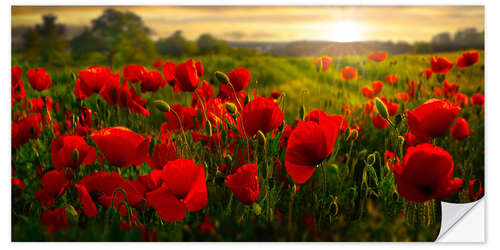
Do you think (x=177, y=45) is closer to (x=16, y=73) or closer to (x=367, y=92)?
(x=16, y=73)

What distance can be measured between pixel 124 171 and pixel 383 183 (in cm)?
104

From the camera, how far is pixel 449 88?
2.24 m

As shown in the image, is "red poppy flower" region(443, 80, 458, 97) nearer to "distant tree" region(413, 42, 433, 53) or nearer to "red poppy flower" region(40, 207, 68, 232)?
"distant tree" region(413, 42, 433, 53)

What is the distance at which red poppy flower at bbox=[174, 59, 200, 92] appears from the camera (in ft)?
6.28

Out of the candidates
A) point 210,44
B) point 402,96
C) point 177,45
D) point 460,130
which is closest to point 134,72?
point 177,45

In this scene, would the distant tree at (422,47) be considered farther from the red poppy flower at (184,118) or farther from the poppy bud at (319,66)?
the red poppy flower at (184,118)

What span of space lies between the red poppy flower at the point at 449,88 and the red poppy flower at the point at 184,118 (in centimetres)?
110

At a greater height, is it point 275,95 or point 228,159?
point 275,95

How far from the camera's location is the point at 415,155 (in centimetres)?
161

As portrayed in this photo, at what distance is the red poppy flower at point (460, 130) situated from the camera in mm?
2133

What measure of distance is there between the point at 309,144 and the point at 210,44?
2.60 ft

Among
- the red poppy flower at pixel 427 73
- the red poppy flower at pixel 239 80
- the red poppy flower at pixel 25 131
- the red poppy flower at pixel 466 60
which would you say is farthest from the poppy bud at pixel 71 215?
the red poppy flower at pixel 466 60

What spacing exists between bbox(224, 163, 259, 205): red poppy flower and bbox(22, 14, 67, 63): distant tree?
1.05 m
